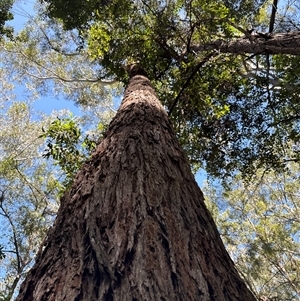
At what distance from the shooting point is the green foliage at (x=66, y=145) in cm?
549

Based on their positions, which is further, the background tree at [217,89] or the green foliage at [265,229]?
the green foliage at [265,229]

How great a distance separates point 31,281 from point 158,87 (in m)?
5.72

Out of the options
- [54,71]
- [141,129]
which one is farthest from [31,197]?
[141,129]

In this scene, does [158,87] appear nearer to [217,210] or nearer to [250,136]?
[250,136]

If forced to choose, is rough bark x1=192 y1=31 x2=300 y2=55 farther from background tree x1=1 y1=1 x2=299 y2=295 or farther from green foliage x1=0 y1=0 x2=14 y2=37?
green foliage x1=0 y1=0 x2=14 y2=37

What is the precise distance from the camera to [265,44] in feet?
16.1

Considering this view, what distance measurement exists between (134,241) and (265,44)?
414cm

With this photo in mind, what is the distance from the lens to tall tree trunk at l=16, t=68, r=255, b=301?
136cm

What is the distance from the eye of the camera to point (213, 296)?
139 cm

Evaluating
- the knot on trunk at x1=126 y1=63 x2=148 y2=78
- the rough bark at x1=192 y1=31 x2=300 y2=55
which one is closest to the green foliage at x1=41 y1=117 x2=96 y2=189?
the knot on trunk at x1=126 y1=63 x2=148 y2=78

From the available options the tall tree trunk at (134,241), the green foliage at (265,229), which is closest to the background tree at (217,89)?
the tall tree trunk at (134,241)

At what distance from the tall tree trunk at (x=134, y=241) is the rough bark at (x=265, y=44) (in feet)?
9.66

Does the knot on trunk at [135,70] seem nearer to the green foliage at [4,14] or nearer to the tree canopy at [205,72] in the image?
the tree canopy at [205,72]

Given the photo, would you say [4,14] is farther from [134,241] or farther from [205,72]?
[134,241]
